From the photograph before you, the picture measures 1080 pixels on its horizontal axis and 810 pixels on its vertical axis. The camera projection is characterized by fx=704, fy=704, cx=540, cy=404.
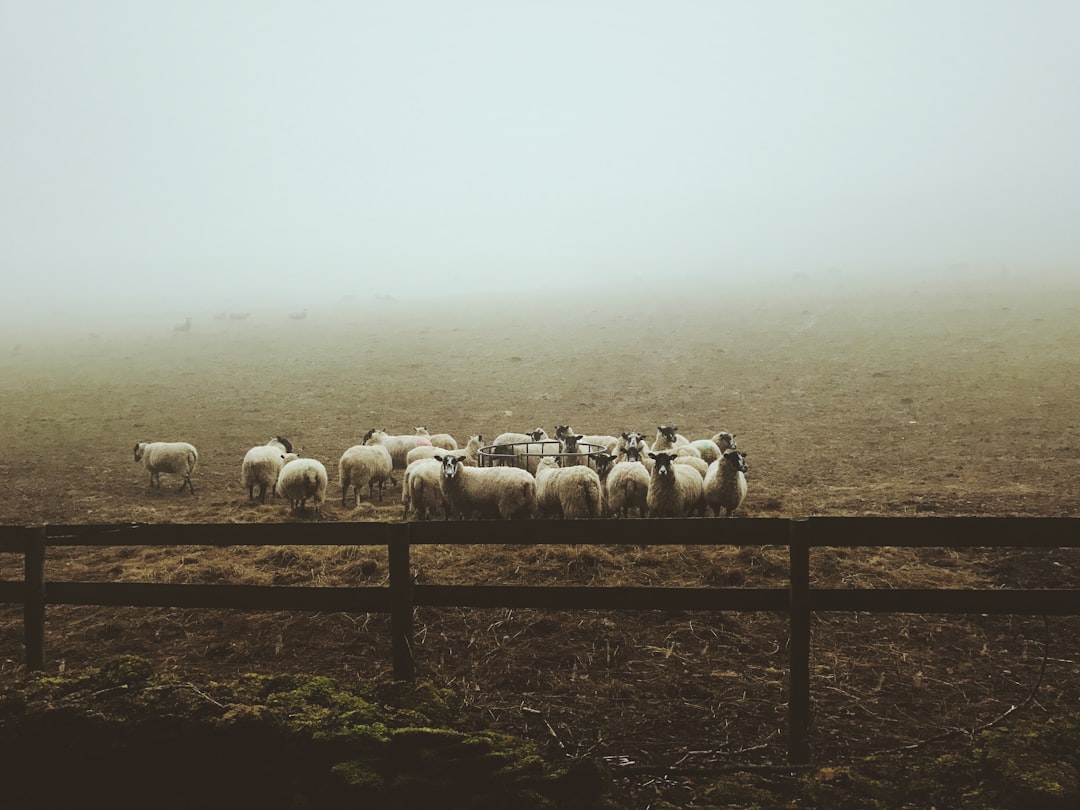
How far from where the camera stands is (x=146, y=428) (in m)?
25.8

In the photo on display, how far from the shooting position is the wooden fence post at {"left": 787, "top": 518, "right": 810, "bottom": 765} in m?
4.21

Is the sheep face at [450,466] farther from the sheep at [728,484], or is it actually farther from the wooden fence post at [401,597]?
the wooden fence post at [401,597]

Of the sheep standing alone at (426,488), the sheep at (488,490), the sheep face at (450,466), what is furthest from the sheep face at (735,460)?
the sheep standing alone at (426,488)

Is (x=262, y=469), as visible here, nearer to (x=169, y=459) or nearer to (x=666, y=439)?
(x=169, y=459)

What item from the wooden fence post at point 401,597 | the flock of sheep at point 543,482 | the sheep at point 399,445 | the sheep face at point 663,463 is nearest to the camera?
the wooden fence post at point 401,597

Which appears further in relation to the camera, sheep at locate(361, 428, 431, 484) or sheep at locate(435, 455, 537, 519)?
sheep at locate(361, 428, 431, 484)

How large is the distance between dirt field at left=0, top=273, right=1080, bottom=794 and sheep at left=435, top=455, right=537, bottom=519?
5.65 ft

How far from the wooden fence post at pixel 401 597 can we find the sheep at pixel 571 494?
6659mm

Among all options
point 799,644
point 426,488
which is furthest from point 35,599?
point 426,488

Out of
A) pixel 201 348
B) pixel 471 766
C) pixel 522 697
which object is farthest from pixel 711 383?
pixel 201 348

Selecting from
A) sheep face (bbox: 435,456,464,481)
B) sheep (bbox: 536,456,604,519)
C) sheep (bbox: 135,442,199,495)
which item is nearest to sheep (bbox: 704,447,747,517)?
sheep (bbox: 536,456,604,519)

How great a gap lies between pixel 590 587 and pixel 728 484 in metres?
8.35

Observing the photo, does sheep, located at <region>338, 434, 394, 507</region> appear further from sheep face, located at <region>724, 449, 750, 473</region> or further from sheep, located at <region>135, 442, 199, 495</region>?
sheep face, located at <region>724, 449, 750, 473</region>

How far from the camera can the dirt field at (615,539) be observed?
17.8 ft
